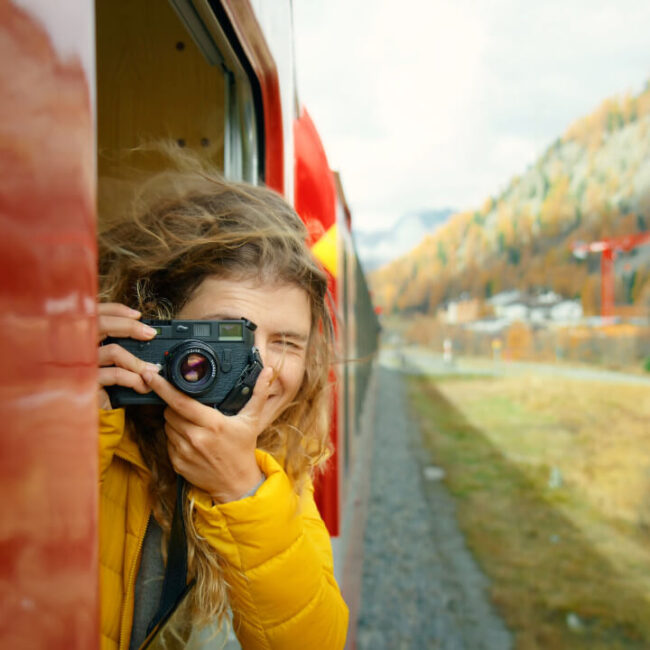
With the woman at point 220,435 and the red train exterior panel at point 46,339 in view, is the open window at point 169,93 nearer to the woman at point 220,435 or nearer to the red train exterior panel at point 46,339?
the woman at point 220,435

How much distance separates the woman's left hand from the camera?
3.14ft

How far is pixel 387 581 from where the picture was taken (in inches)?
193

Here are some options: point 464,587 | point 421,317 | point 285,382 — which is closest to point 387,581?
point 464,587

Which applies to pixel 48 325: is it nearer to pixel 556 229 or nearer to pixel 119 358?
pixel 119 358

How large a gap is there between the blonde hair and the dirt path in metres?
3.13

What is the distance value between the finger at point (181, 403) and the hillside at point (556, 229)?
2308 inches

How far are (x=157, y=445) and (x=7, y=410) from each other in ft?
2.57

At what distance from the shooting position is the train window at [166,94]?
5.73 feet

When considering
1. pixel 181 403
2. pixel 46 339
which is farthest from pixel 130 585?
pixel 46 339

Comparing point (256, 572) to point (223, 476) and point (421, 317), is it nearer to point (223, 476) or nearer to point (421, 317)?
point (223, 476)

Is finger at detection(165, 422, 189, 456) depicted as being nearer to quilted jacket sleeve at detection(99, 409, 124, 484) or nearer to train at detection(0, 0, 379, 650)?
quilted jacket sleeve at detection(99, 409, 124, 484)

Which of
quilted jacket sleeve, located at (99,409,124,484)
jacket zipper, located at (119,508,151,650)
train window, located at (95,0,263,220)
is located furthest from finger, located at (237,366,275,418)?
train window, located at (95,0,263,220)

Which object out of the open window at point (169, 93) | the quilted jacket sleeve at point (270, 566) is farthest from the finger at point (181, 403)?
the open window at point (169, 93)

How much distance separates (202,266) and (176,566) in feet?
1.96
